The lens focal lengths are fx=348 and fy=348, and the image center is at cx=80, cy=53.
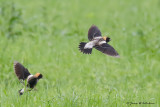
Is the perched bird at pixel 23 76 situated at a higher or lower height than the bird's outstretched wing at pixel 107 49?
lower

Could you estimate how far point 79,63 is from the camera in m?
5.29

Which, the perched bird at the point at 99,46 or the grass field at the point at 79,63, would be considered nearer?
the perched bird at the point at 99,46

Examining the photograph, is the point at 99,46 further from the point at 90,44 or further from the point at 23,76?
the point at 23,76

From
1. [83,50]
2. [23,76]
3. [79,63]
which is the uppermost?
[79,63]

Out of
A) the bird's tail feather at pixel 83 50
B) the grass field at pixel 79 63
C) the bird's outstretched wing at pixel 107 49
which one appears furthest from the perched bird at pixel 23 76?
the bird's outstretched wing at pixel 107 49

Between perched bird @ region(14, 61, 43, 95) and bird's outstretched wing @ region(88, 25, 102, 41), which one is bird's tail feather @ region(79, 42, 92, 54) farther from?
perched bird @ region(14, 61, 43, 95)

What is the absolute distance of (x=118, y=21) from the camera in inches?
311

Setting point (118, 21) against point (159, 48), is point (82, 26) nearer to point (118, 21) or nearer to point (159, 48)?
point (118, 21)

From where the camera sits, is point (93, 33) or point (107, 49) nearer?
point (107, 49)

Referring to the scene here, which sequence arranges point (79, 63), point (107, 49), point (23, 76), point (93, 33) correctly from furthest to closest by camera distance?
point (79, 63) → point (23, 76) → point (93, 33) → point (107, 49)

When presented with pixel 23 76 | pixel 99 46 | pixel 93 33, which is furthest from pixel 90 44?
pixel 23 76

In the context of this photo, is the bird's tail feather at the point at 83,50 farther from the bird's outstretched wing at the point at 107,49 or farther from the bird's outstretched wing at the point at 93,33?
the bird's outstretched wing at the point at 93,33

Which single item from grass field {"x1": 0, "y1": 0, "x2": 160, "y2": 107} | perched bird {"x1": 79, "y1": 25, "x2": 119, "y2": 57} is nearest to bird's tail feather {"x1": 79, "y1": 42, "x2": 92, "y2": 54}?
perched bird {"x1": 79, "y1": 25, "x2": 119, "y2": 57}

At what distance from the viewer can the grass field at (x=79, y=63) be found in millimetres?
3465
